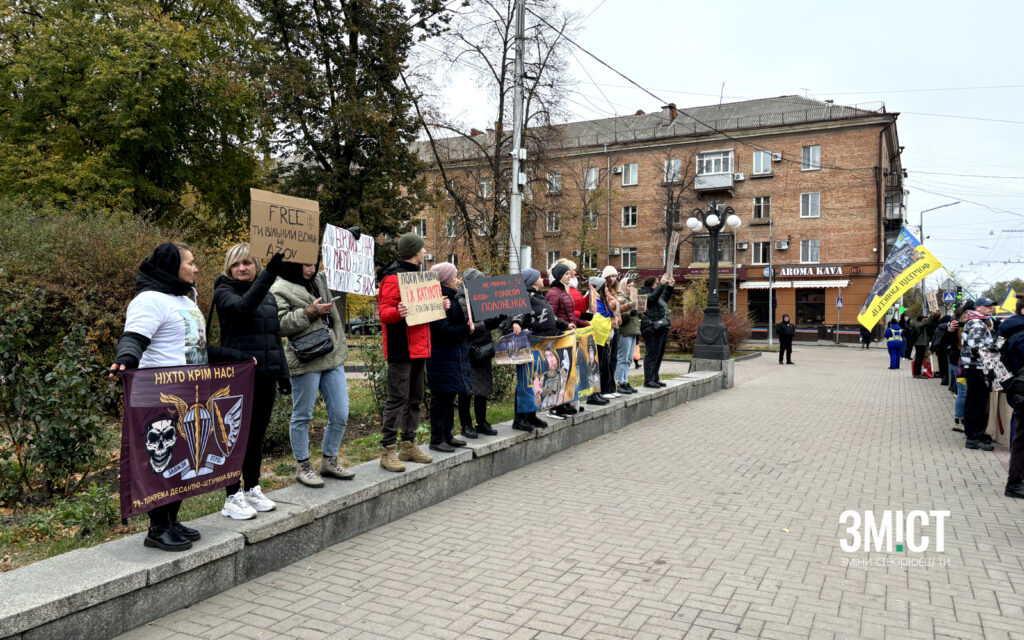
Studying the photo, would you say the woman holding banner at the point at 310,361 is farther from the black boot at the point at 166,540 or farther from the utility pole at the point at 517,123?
the utility pole at the point at 517,123

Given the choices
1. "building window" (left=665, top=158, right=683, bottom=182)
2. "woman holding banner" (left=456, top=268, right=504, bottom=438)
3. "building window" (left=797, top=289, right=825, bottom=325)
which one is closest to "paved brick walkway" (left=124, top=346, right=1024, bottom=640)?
"woman holding banner" (left=456, top=268, right=504, bottom=438)

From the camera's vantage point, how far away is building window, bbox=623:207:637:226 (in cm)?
5184

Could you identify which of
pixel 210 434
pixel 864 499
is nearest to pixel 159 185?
pixel 210 434

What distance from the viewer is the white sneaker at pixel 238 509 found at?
4496 millimetres

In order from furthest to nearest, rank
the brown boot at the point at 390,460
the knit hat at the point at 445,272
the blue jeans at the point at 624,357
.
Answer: the blue jeans at the point at 624,357 → the knit hat at the point at 445,272 → the brown boot at the point at 390,460

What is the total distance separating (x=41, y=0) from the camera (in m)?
21.3

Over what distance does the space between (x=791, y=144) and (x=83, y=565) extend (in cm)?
4934

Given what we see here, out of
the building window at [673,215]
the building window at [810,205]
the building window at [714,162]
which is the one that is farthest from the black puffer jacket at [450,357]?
the building window at [714,162]

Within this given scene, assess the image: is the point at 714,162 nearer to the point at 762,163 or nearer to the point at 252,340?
the point at 762,163

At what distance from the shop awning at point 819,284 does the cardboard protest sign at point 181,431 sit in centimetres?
4656

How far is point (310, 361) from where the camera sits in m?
5.22

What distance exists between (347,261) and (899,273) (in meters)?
11.6

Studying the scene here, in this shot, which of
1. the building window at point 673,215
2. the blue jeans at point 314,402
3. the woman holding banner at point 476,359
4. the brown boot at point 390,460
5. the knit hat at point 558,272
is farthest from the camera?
the building window at point 673,215

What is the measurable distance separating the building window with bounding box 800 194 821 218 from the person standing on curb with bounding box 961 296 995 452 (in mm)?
40281
